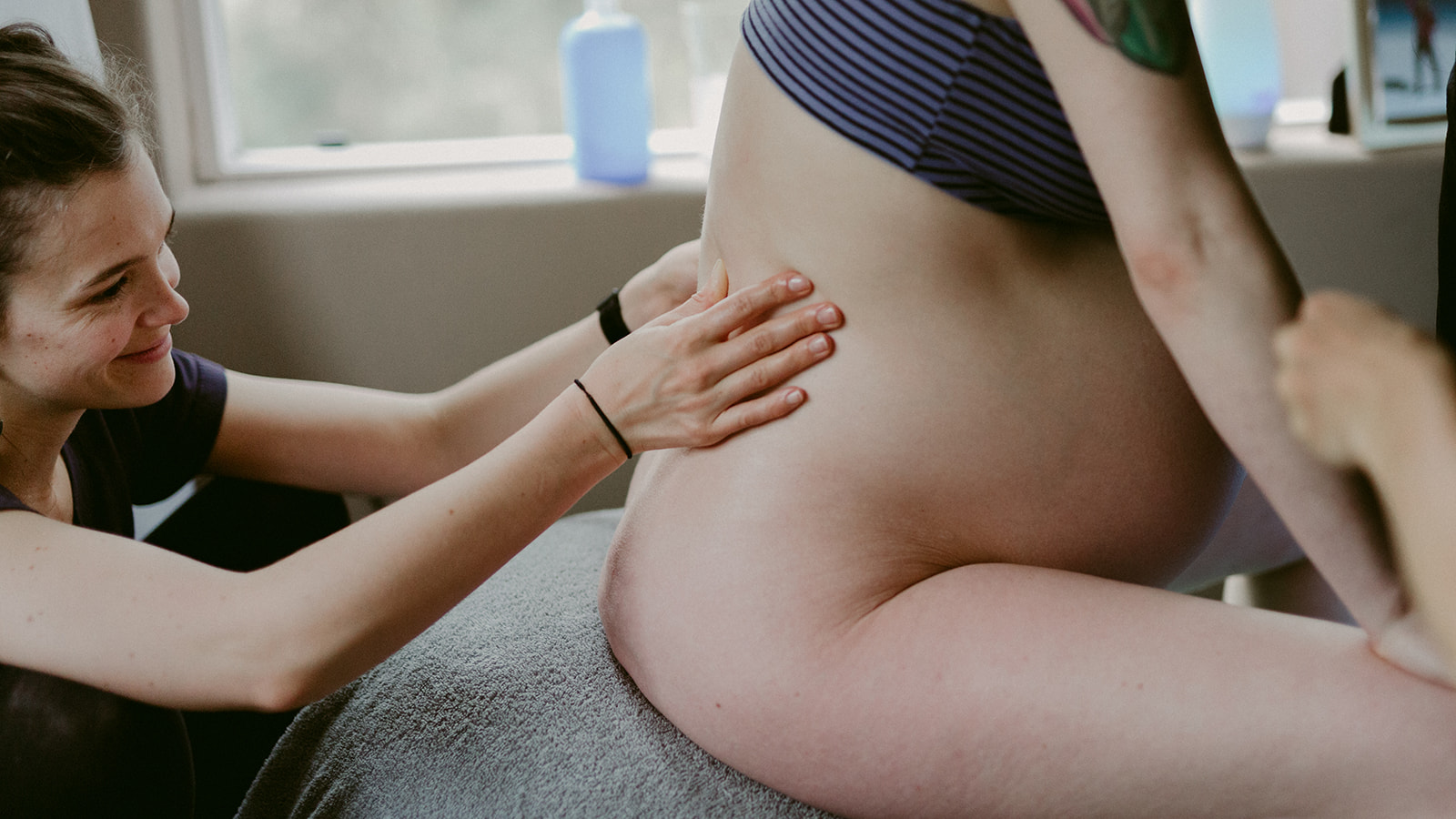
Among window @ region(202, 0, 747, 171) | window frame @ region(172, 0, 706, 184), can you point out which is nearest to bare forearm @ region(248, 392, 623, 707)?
window frame @ region(172, 0, 706, 184)

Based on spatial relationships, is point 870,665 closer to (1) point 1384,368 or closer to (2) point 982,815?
(2) point 982,815

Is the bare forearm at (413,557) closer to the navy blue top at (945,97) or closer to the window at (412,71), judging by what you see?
the navy blue top at (945,97)

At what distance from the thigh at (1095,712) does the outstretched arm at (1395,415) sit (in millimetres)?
166

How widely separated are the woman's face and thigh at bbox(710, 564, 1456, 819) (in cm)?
52

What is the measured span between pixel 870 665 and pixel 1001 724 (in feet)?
0.28

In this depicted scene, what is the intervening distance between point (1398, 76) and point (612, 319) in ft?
4.01

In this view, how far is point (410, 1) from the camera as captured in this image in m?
1.62

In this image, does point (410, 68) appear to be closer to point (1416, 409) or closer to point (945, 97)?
point (945, 97)

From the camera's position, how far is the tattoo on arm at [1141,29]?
0.50m

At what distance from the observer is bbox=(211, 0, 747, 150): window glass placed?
162cm

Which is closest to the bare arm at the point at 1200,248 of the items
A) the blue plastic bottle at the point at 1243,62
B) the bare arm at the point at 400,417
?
the bare arm at the point at 400,417

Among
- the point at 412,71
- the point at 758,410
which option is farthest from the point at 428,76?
the point at 758,410

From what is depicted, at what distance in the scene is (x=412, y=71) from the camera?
166cm

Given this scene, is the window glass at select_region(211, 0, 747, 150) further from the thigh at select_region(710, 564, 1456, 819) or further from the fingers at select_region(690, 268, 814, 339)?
the thigh at select_region(710, 564, 1456, 819)
